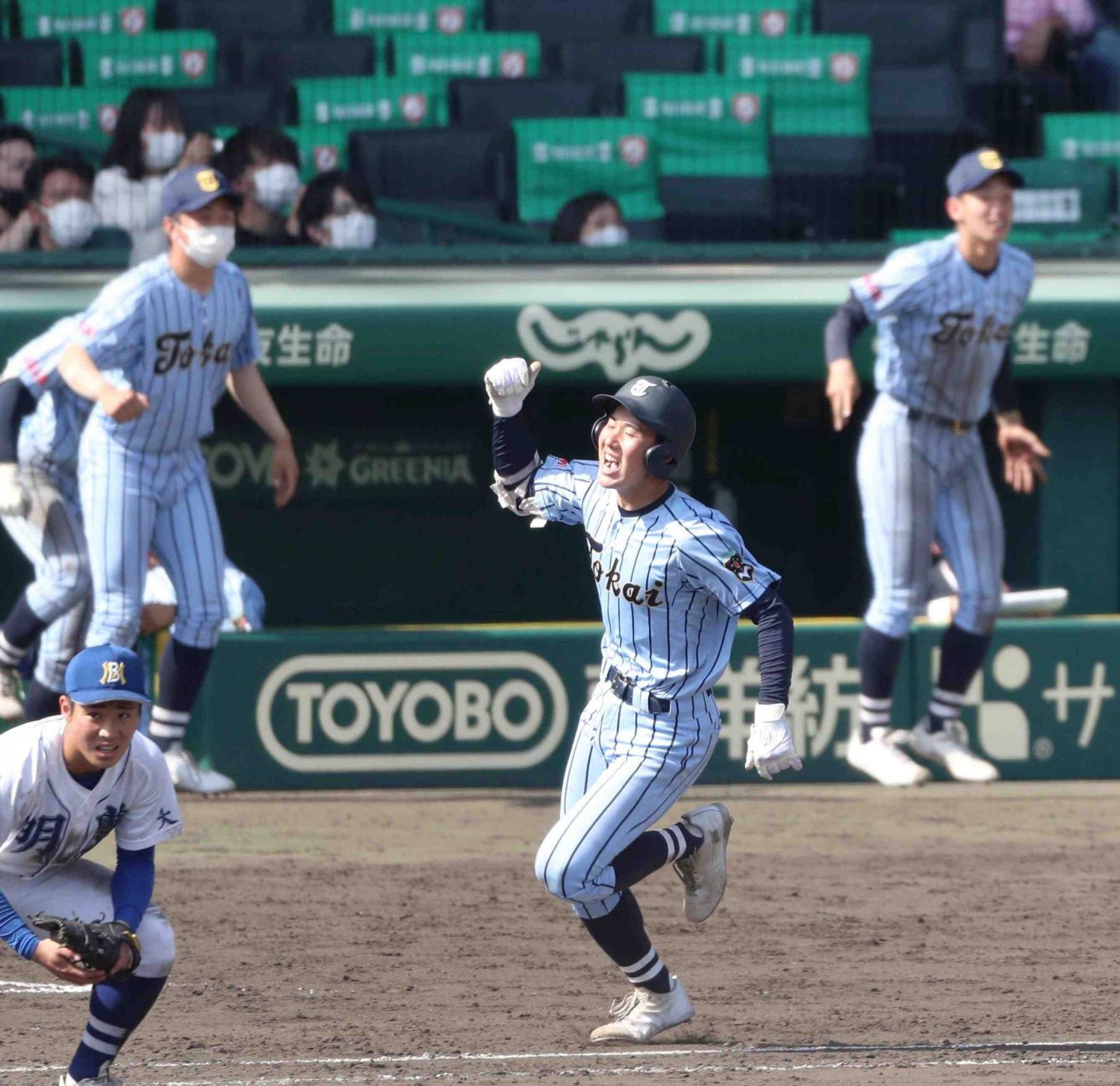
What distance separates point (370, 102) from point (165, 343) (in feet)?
12.0

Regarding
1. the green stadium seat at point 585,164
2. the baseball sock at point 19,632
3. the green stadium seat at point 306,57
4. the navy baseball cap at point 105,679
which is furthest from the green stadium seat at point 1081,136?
the navy baseball cap at point 105,679

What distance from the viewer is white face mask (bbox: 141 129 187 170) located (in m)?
8.89

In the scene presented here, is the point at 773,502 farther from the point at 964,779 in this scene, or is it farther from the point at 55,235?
the point at 55,235

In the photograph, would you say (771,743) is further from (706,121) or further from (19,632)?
(706,121)

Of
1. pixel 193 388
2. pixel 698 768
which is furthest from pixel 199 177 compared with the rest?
pixel 698 768

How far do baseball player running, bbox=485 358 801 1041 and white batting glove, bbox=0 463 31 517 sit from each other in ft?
9.24

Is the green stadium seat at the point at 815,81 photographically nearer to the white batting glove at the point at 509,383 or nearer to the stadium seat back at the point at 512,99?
the stadium seat back at the point at 512,99

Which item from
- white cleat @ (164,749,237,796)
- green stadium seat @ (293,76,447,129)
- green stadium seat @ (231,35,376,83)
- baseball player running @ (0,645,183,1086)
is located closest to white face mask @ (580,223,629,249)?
green stadium seat @ (293,76,447,129)

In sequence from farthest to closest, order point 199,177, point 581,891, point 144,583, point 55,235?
point 55,235
point 144,583
point 199,177
point 581,891

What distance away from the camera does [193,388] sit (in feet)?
23.7

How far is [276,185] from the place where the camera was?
9164 millimetres

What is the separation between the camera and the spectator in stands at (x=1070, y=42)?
11.0 metres

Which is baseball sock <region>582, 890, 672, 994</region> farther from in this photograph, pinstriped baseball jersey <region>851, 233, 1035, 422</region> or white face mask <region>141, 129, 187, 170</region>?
white face mask <region>141, 129, 187, 170</region>

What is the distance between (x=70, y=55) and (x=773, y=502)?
13.1ft
